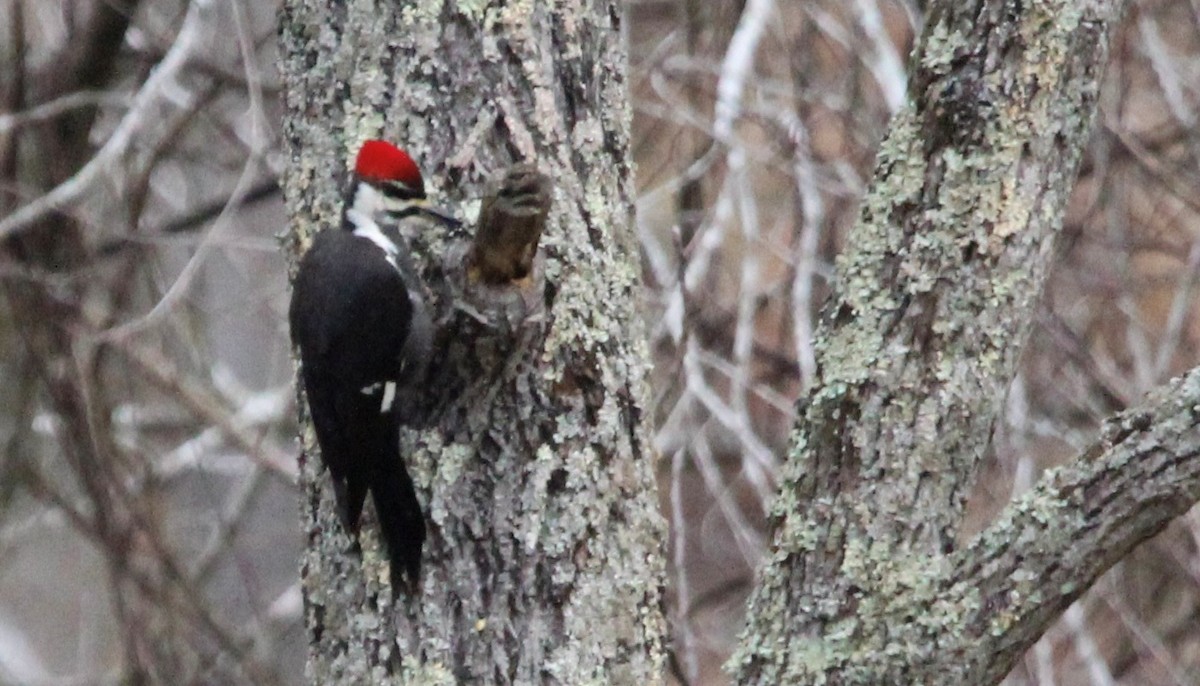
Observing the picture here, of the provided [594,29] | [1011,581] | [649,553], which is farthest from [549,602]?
[594,29]

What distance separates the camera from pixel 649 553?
6.54ft

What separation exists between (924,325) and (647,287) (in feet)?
6.45

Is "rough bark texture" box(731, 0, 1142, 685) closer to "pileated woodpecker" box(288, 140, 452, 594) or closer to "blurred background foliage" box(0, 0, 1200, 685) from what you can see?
"pileated woodpecker" box(288, 140, 452, 594)

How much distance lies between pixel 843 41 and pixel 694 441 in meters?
1.10

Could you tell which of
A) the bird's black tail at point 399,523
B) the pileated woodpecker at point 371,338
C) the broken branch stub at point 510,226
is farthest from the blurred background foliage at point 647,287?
the broken branch stub at point 510,226

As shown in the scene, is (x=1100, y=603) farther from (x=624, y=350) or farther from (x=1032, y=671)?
(x=624, y=350)

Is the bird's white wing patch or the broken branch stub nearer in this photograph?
the broken branch stub

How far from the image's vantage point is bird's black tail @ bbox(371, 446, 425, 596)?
6.13 feet

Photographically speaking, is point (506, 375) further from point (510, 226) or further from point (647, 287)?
point (647, 287)

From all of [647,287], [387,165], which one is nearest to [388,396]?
[387,165]

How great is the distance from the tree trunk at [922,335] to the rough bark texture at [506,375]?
0.22 m

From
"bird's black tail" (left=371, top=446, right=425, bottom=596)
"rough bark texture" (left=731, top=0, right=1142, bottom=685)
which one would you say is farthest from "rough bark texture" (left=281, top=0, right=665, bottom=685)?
"rough bark texture" (left=731, top=0, right=1142, bottom=685)

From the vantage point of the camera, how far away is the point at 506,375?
1.91 metres

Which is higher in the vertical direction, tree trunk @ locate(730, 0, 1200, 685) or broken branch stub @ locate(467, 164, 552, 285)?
broken branch stub @ locate(467, 164, 552, 285)
